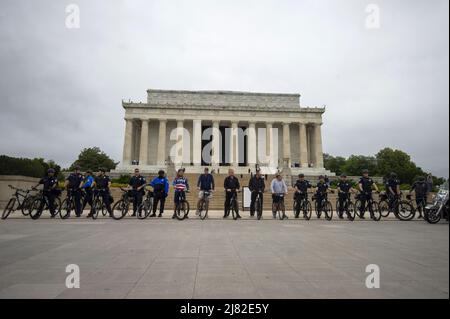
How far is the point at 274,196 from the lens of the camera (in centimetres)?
1411

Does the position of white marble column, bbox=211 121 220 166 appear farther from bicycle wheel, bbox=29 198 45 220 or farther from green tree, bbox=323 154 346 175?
green tree, bbox=323 154 346 175

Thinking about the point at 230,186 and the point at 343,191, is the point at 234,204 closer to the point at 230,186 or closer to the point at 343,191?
the point at 230,186

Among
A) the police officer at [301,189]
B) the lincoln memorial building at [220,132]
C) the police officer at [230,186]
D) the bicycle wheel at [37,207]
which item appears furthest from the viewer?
the lincoln memorial building at [220,132]

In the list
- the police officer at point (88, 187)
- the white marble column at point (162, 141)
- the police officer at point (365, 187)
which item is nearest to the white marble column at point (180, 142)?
the white marble column at point (162, 141)

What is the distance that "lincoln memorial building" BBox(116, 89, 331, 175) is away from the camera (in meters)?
51.1

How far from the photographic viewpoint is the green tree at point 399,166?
231 ft

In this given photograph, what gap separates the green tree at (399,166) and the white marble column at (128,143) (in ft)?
190

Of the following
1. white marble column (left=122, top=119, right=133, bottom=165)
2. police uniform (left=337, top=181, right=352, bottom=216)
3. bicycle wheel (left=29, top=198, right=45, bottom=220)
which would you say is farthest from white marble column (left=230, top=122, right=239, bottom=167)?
bicycle wheel (left=29, top=198, right=45, bottom=220)

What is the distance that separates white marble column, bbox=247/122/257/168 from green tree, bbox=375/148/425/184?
37835 millimetres

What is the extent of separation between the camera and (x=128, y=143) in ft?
166

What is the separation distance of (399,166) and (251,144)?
138 feet

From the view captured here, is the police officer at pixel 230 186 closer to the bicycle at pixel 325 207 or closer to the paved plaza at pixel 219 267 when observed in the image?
the bicycle at pixel 325 207
